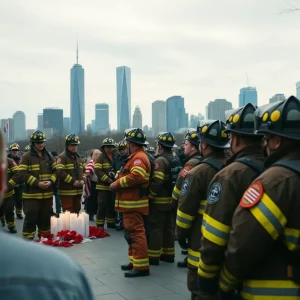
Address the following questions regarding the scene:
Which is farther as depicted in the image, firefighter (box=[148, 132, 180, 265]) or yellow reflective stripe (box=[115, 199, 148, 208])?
firefighter (box=[148, 132, 180, 265])

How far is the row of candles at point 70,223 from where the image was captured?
9.69 m

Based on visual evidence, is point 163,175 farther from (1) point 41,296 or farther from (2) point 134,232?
(1) point 41,296

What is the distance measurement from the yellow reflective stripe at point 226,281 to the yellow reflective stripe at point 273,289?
15 centimetres

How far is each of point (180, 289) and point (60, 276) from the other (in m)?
5.52

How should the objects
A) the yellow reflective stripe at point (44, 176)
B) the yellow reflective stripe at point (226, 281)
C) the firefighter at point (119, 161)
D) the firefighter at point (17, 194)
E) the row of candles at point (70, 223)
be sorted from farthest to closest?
the firefighter at point (17, 194), the firefighter at point (119, 161), the row of candles at point (70, 223), the yellow reflective stripe at point (44, 176), the yellow reflective stripe at point (226, 281)

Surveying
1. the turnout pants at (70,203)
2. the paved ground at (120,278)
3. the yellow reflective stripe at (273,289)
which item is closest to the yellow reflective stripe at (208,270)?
the yellow reflective stripe at (273,289)

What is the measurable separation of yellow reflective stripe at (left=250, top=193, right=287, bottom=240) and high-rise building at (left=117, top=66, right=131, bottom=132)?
160900mm

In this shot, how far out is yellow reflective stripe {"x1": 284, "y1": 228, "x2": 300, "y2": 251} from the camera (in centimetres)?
285

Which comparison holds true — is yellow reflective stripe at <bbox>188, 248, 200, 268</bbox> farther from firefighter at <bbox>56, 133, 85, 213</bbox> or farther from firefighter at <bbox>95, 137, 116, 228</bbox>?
firefighter at <bbox>95, 137, 116, 228</bbox>

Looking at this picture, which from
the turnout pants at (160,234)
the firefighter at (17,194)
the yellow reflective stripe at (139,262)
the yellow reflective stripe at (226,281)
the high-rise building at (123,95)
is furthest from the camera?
the high-rise building at (123,95)

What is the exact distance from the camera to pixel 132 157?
23.8ft

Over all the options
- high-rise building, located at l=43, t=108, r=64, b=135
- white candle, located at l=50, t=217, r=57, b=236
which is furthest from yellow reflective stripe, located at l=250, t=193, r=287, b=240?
high-rise building, located at l=43, t=108, r=64, b=135

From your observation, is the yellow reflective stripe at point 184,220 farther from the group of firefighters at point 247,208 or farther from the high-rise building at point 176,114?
the high-rise building at point 176,114

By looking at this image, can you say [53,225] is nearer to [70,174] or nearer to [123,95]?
[70,174]
